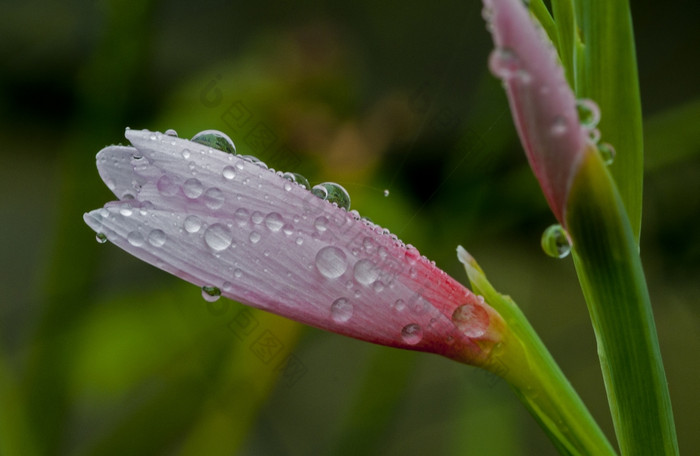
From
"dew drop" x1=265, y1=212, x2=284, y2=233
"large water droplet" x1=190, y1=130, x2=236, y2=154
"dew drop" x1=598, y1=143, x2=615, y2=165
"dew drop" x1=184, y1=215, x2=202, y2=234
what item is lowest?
"dew drop" x1=184, y1=215, x2=202, y2=234

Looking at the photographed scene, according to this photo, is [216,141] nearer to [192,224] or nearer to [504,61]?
[192,224]

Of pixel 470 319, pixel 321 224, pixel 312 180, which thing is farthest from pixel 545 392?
pixel 312 180

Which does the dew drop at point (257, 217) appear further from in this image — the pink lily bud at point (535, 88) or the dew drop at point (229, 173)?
the pink lily bud at point (535, 88)

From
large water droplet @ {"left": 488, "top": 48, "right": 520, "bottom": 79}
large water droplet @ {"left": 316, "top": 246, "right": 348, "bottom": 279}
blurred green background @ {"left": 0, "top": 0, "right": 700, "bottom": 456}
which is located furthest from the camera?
blurred green background @ {"left": 0, "top": 0, "right": 700, "bottom": 456}

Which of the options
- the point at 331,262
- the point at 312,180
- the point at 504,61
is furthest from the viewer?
the point at 312,180

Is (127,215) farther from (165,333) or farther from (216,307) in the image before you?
(165,333)

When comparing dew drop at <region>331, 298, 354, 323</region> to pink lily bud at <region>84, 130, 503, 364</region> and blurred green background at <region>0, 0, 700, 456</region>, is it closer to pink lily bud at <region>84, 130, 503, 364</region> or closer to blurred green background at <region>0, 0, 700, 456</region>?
pink lily bud at <region>84, 130, 503, 364</region>

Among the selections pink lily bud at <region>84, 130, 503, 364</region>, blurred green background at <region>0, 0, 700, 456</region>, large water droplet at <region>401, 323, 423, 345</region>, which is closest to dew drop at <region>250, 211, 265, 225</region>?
pink lily bud at <region>84, 130, 503, 364</region>
